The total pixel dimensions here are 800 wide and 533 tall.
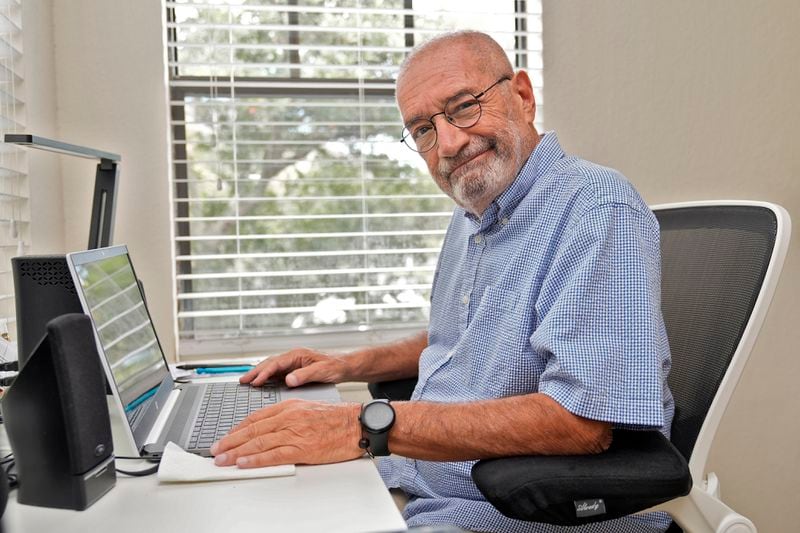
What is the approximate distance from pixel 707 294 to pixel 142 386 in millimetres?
998

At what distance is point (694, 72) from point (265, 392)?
1.85 metres

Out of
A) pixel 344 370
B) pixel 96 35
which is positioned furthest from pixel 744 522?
pixel 96 35

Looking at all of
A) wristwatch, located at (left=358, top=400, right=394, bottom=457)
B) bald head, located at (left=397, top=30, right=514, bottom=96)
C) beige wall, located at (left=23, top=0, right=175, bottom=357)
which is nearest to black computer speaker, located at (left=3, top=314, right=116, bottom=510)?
wristwatch, located at (left=358, top=400, right=394, bottom=457)

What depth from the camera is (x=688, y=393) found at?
1.22 m

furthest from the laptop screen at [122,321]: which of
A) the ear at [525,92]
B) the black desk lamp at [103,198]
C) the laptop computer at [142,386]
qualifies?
the ear at [525,92]

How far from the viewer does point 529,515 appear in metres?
0.96

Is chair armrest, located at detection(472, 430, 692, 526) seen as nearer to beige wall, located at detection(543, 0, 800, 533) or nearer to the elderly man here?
the elderly man

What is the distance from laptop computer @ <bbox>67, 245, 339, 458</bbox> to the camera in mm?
1069

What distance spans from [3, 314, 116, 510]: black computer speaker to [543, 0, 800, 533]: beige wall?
1.91m

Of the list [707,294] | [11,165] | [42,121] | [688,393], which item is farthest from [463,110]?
[42,121]

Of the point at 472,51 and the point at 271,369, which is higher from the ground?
the point at 472,51

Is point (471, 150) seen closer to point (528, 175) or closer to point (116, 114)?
point (528, 175)

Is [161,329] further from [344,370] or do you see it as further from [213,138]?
[344,370]

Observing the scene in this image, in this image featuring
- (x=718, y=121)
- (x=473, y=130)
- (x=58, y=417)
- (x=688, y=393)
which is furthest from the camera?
(x=718, y=121)
